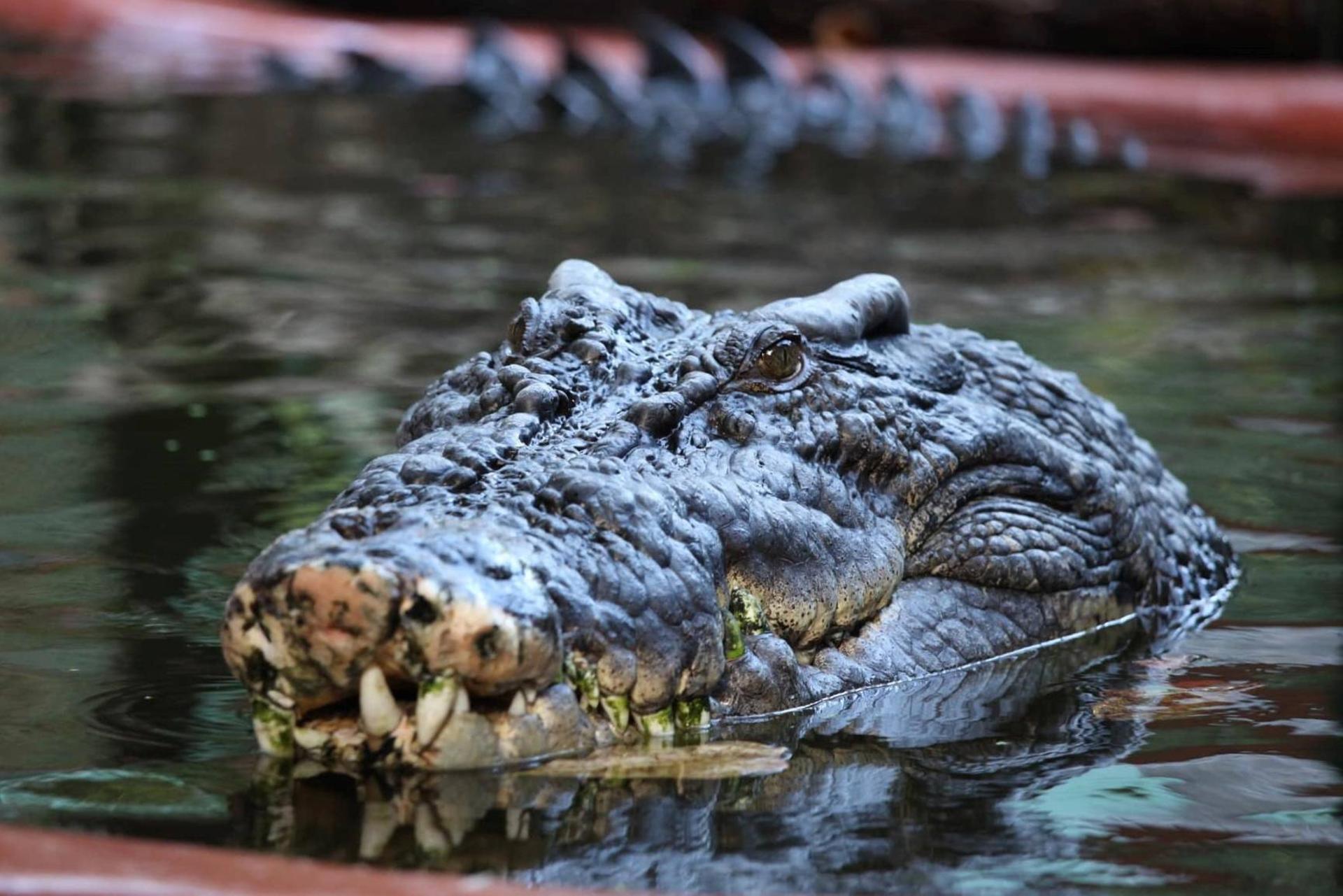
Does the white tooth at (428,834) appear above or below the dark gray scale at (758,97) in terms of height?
below

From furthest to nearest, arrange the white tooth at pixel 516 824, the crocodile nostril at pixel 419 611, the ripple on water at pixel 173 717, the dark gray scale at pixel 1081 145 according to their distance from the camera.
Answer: the dark gray scale at pixel 1081 145, the ripple on water at pixel 173 717, the white tooth at pixel 516 824, the crocodile nostril at pixel 419 611

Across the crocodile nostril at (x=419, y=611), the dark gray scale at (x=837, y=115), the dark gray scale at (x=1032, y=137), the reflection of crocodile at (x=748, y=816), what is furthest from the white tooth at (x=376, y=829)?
the dark gray scale at (x=837, y=115)

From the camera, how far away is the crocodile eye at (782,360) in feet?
13.0

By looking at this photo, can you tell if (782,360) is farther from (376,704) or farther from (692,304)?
(692,304)

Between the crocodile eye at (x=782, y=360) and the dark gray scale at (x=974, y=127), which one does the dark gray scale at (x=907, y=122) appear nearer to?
the dark gray scale at (x=974, y=127)

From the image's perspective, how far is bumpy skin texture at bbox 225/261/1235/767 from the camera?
3.07 meters

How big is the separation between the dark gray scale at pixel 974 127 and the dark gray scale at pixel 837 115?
632 mm

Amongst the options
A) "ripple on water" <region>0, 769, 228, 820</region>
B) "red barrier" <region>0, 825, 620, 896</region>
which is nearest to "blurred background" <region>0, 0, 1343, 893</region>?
"ripple on water" <region>0, 769, 228, 820</region>

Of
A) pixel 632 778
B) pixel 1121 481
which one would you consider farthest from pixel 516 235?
pixel 632 778

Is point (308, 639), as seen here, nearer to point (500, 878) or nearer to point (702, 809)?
point (500, 878)

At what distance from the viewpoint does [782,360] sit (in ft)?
13.1

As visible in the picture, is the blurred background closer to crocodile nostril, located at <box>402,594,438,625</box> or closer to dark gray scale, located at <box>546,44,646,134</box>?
dark gray scale, located at <box>546,44,646,134</box>

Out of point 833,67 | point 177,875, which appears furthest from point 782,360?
point 833,67

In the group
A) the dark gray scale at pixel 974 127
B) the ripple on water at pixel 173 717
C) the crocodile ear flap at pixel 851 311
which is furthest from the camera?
the dark gray scale at pixel 974 127
